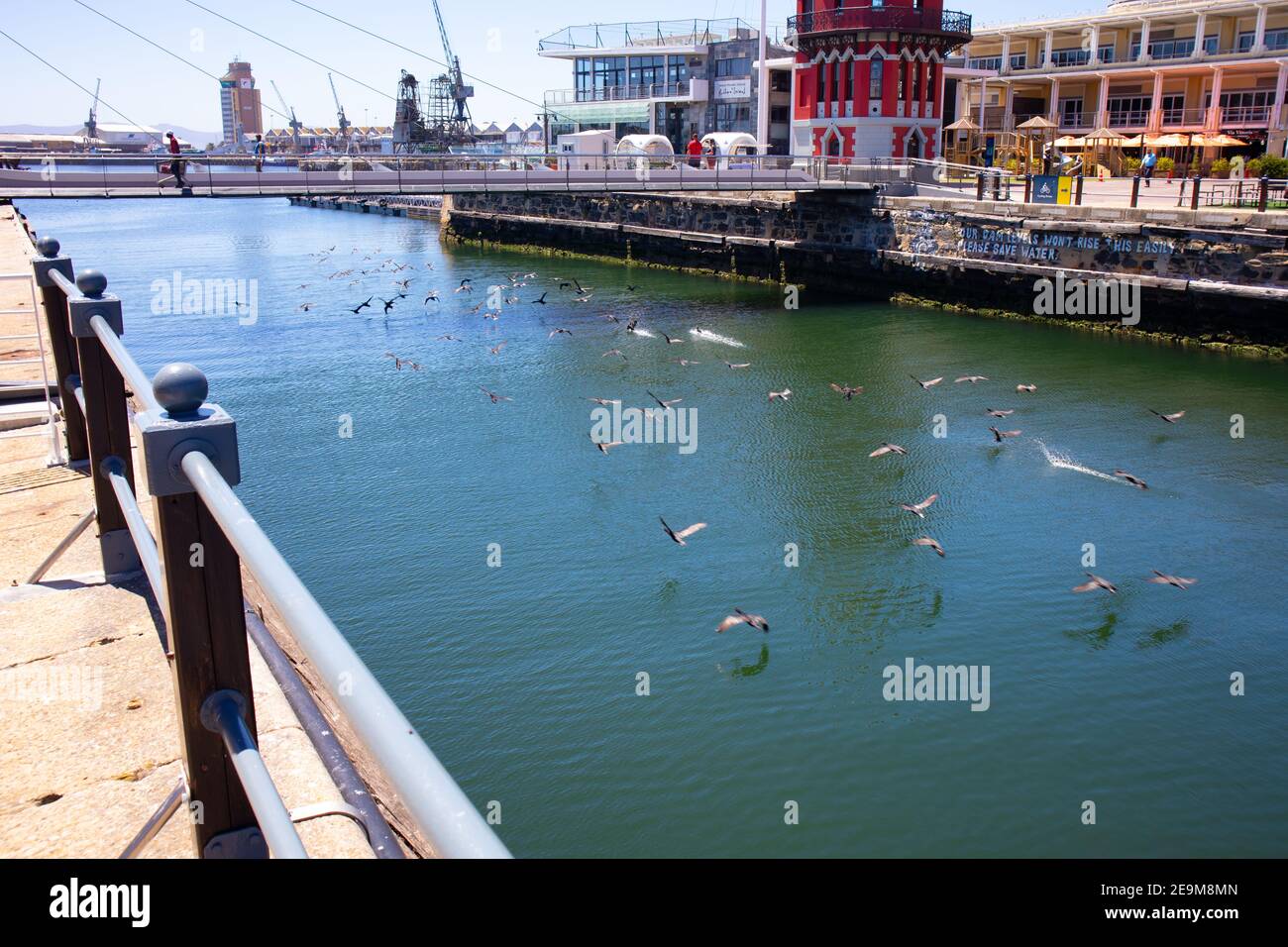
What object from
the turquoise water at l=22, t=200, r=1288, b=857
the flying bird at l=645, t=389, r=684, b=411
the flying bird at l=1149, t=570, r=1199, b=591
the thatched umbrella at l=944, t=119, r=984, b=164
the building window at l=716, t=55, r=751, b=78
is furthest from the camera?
the building window at l=716, t=55, r=751, b=78

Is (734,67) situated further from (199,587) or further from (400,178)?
(199,587)

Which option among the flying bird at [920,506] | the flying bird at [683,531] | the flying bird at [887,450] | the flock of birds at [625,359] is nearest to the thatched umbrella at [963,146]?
the flock of birds at [625,359]

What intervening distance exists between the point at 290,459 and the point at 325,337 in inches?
452

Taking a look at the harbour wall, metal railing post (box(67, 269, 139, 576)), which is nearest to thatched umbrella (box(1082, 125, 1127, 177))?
the harbour wall

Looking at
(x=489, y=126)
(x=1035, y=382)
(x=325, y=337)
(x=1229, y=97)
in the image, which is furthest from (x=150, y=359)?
(x=489, y=126)

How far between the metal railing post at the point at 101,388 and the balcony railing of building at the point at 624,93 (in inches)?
2803

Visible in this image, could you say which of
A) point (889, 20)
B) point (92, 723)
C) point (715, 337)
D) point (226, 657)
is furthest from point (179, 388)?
point (889, 20)

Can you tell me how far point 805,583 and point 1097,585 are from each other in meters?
3.57

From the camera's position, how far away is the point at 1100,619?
1298 cm

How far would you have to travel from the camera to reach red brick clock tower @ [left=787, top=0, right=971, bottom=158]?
42125 mm

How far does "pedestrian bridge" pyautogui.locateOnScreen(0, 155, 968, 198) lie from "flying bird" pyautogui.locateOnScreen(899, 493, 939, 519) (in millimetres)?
17839

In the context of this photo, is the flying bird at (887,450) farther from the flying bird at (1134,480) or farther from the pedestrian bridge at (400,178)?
the pedestrian bridge at (400,178)

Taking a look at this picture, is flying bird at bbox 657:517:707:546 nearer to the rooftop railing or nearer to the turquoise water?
the turquoise water

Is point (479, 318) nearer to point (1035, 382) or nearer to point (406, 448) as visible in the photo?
point (406, 448)
